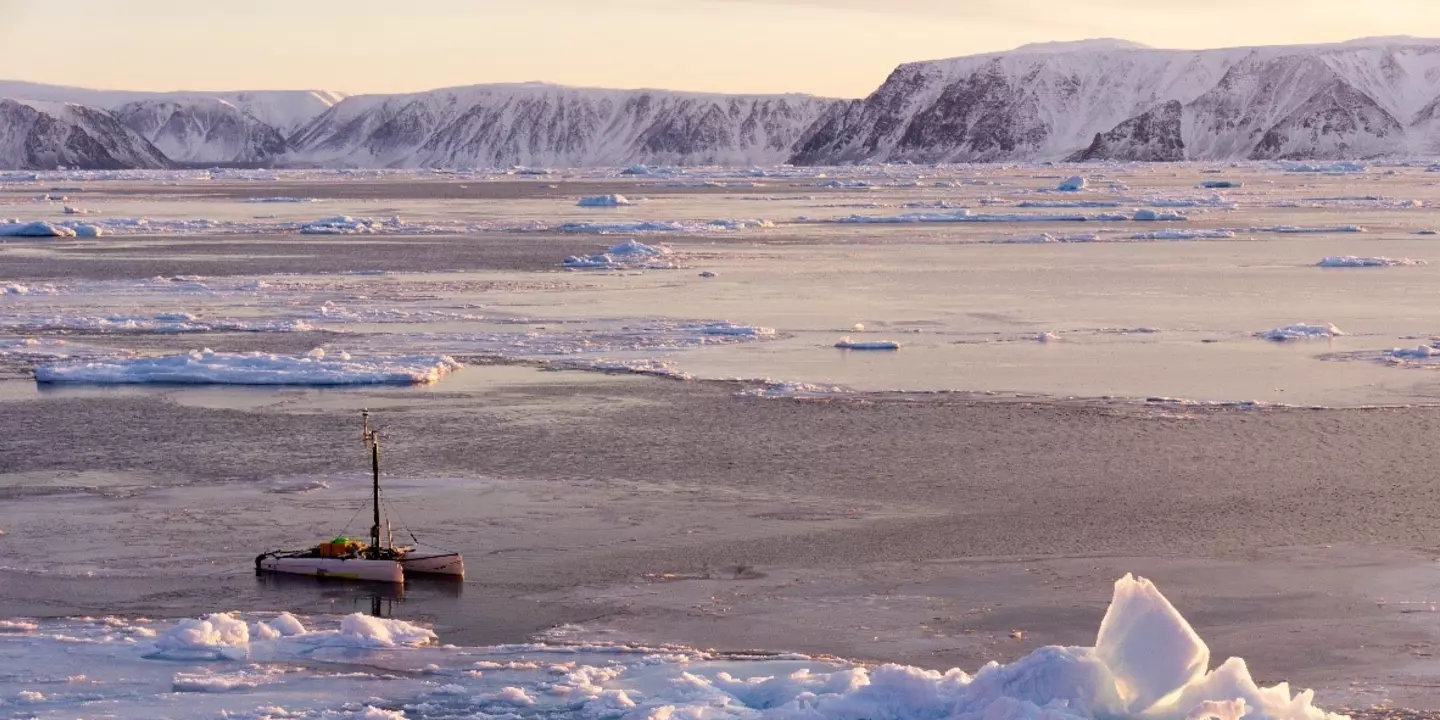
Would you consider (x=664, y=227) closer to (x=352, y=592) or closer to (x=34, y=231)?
(x=34, y=231)

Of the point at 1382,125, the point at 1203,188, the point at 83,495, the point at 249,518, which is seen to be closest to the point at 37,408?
the point at 83,495

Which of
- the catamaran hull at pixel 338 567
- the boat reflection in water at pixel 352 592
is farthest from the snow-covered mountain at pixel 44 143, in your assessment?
the boat reflection in water at pixel 352 592

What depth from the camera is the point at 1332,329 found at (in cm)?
2550

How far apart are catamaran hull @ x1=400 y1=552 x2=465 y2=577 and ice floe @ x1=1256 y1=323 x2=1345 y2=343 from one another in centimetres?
1526

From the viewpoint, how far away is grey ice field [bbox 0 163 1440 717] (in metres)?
11.0

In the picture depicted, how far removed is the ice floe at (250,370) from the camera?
71.6ft

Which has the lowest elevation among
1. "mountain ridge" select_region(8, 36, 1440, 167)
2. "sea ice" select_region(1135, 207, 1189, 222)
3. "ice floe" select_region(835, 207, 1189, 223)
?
"ice floe" select_region(835, 207, 1189, 223)

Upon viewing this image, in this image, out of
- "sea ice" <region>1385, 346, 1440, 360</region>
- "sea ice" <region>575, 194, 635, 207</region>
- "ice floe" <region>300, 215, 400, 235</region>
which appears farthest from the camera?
"sea ice" <region>575, 194, 635, 207</region>

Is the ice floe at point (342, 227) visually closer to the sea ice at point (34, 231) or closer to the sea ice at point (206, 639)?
the sea ice at point (34, 231)

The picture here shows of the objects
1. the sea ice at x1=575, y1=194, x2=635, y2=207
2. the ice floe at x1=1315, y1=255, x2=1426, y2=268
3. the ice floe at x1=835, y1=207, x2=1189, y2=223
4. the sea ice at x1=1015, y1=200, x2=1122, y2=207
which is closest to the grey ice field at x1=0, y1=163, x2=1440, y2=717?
the ice floe at x1=1315, y1=255, x2=1426, y2=268

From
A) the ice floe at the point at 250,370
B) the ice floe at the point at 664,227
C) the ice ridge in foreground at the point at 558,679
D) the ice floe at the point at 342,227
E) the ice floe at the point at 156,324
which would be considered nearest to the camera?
the ice ridge in foreground at the point at 558,679

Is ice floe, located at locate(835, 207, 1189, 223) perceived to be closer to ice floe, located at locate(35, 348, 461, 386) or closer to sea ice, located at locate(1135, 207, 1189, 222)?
sea ice, located at locate(1135, 207, 1189, 222)

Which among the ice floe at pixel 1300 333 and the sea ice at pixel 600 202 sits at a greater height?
the ice floe at pixel 1300 333

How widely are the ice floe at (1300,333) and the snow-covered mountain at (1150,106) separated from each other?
5096 inches
